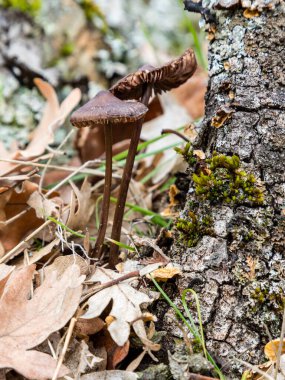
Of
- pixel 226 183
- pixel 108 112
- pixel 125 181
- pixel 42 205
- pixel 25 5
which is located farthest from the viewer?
pixel 25 5

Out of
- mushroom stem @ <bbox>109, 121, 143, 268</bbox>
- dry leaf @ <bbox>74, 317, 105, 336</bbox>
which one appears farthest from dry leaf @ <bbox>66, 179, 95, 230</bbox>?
dry leaf @ <bbox>74, 317, 105, 336</bbox>

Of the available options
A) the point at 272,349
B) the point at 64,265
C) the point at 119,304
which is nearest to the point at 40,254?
the point at 64,265

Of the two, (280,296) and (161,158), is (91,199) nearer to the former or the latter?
(161,158)

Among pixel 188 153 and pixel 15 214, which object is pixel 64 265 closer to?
pixel 15 214

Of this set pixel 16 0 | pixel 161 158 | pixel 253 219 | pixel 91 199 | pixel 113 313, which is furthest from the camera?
pixel 16 0

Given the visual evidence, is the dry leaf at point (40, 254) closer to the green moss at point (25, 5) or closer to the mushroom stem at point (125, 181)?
the mushroom stem at point (125, 181)

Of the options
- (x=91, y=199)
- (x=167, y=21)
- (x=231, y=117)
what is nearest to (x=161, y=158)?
(x=91, y=199)

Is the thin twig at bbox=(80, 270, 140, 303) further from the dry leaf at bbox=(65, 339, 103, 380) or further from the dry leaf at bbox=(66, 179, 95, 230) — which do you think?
the dry leaf at bbox=(66, 179, 95, 230)
